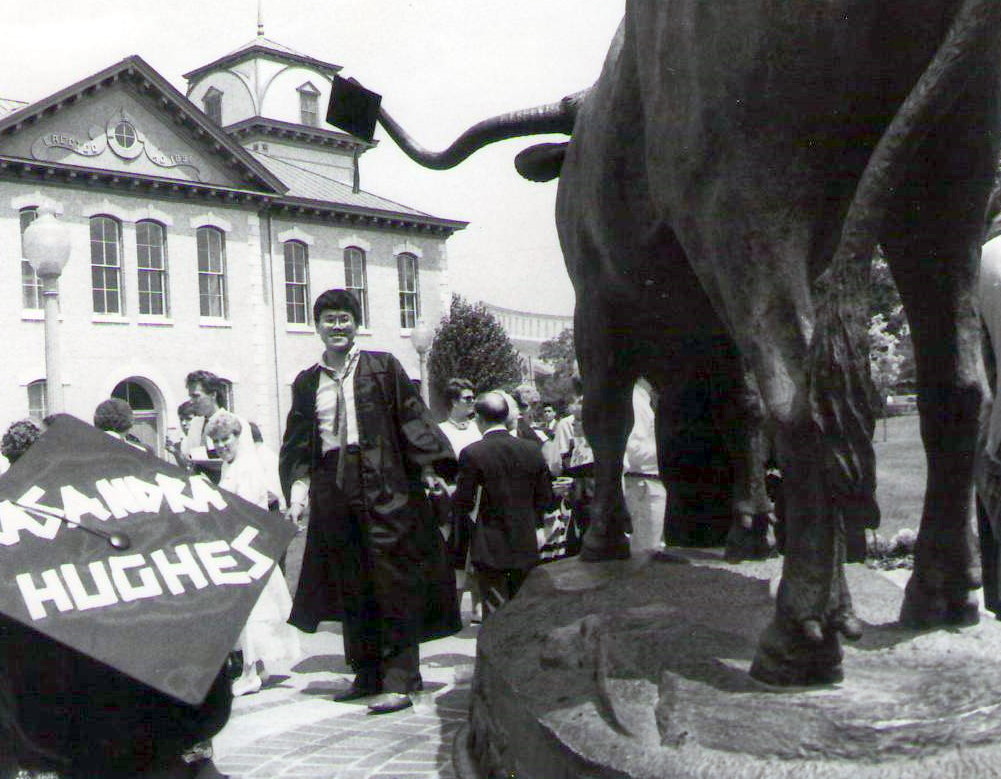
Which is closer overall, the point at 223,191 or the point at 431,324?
the point at 223,191

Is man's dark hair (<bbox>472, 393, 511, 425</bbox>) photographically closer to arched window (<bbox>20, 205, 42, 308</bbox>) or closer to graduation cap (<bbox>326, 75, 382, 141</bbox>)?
graduation cap (<bbox>326, 75, 382, 141</bbox>)

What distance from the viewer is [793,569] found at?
2.46 meters

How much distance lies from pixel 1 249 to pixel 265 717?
2339cm

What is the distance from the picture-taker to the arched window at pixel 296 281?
32.6 meters

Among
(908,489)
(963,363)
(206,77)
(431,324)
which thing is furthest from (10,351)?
(963,363)

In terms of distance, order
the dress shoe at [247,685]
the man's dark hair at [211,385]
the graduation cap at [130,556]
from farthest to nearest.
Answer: the man's dark hair at [211,385] → the dress shoe at [247,685] → the graduation cap at [130,556]

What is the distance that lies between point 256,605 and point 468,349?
3073 centimetres

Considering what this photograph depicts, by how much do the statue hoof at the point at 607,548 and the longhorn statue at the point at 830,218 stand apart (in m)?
1.35

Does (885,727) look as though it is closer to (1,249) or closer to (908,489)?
(908,489)

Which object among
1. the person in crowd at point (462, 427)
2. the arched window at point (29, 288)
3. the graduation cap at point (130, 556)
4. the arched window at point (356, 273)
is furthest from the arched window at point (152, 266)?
the graduation cap at point (130, 556)

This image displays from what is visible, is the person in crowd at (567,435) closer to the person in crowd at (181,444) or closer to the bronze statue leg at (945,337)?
the person in crowd at (181,444)

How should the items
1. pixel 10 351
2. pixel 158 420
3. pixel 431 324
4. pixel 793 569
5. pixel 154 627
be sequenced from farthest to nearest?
pixel 431 324
pixel 158 420
pixel 10 351
pixel 154 627
pixel 793 569

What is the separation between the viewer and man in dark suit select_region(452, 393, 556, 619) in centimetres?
700

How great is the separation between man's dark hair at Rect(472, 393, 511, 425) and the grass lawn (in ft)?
7.26
